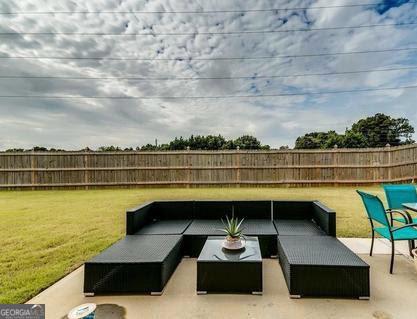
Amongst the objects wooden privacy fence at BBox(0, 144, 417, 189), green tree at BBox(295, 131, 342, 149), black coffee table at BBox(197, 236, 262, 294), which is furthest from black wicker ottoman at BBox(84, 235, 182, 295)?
green tree at BBox(295, 131, 342, 149)

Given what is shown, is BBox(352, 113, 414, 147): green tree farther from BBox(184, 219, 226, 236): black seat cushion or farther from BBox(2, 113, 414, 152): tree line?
BBox(184, 219, 226, 236): black seat cushion

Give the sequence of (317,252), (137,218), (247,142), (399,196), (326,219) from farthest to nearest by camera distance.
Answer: (247,142) → (399,196) → (137,218) → (326,219) → (317,252)

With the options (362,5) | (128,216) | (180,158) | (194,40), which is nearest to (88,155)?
(180,158)

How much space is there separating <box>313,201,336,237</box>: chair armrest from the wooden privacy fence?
297 inches

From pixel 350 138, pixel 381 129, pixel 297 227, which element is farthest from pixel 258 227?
pixel 381 129

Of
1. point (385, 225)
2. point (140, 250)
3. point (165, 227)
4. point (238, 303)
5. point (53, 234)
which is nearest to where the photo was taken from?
point (238, 303)

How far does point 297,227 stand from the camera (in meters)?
3.35

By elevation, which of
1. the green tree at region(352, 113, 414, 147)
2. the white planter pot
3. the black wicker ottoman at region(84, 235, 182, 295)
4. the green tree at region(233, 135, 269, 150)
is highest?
the green tree at region(352, 113, 414, 147)

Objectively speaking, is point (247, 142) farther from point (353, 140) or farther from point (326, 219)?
point (326, 219)

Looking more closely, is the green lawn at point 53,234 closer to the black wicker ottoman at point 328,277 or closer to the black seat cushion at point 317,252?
the black seat cushion at point 317,252

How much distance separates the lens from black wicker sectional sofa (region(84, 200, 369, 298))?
211 centimetres

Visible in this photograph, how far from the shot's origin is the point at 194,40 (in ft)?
35.4

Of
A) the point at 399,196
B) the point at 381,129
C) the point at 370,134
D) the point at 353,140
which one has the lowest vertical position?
the point at 399,196

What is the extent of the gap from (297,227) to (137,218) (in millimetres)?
2176
